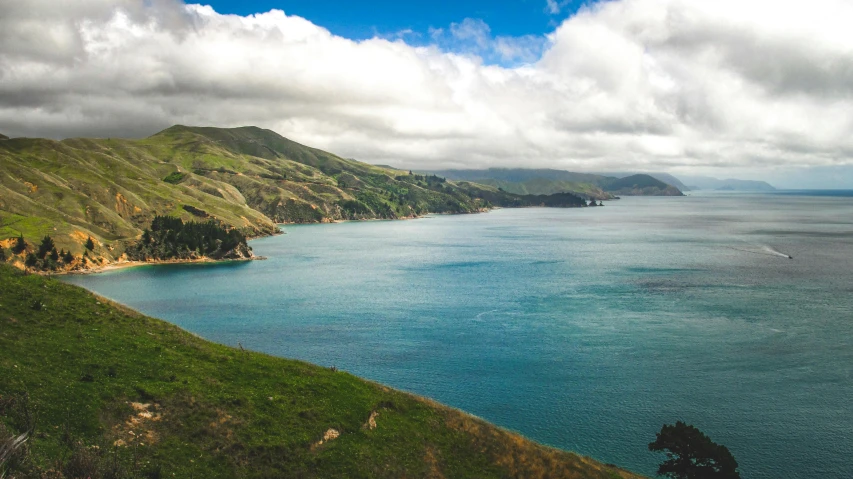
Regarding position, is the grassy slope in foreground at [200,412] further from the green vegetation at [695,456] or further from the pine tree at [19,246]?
the pine tree at [19,246]

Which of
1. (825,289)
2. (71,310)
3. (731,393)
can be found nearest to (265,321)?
(71,310)

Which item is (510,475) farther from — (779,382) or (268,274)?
(268,274)

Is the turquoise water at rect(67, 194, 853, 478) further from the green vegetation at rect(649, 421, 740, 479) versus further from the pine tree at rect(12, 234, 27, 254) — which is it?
the pine tree at rect(12, 234, 27, 254)

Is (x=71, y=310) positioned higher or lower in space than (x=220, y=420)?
higher

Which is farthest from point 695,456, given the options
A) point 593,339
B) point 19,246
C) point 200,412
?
point 19,246

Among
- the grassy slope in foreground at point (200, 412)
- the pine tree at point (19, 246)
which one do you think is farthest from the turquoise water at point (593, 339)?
the pine tree at point (19, 246)

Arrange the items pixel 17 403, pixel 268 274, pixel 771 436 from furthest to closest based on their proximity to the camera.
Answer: pixel 268 274, pixel 771 436, pixel 17 403
